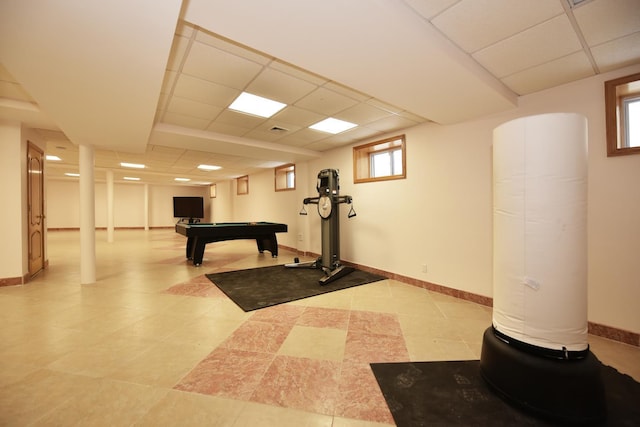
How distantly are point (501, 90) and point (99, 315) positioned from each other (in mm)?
5141

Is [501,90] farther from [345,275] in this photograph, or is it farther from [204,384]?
[204,384]

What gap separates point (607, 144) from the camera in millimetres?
2447

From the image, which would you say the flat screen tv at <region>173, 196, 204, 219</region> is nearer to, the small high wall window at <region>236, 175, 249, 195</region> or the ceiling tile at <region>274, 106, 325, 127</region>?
the small high wall window at <region>236, 175, 249, 195</region>

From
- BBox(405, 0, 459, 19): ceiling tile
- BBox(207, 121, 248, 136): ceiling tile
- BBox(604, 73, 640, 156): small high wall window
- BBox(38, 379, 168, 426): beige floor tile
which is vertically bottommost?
BBox(38, 379, 168, 426): beige floor tile

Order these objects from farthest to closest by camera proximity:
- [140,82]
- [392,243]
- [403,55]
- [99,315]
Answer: [392,243]
[99,315]
[140,82]
[403,55]

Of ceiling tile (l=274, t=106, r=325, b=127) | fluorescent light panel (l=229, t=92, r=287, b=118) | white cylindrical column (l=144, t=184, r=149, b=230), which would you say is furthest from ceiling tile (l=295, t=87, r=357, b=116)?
white cylindrical column (l=144, t=184, r=149, b=230)

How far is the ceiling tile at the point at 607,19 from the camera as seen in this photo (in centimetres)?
170

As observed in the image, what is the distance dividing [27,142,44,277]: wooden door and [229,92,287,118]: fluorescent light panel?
12.7ft

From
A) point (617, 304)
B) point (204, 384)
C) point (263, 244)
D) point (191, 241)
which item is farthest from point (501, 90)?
point (191, 241)

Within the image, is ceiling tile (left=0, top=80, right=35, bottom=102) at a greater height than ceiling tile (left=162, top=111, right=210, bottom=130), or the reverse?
ceiling tile (left=0, top=80, right=35, bottom=102)

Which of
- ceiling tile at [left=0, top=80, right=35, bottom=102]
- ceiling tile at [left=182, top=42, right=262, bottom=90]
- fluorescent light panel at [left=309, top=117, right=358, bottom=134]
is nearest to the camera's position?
ceiling tile at [left=182, top=42, right=262, bottom=90]

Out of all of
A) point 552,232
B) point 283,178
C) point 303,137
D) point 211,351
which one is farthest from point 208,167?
point 552,232

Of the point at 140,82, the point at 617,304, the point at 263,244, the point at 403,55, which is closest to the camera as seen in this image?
the point at 403,55

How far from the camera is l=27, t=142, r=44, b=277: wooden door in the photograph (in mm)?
4309
